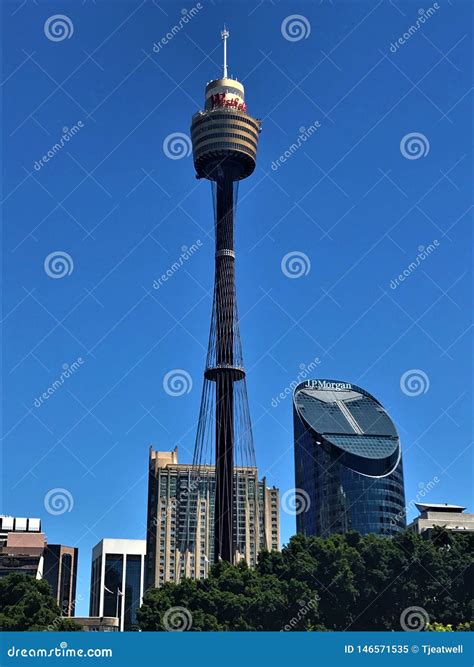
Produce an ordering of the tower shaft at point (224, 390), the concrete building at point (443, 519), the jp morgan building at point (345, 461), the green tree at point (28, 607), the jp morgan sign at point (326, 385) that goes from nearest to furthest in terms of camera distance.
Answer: the green tree at point (28, 607) < the tower shaft at point (224, 390) < the concrete building at point (443, 519) < the jp morgan building at point (345, 461) < the jp morgan sign at point (326, 385)

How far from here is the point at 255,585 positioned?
6769 cm

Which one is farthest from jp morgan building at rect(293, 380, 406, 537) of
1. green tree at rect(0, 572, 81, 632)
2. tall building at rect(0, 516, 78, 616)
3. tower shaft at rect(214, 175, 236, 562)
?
green tree at rect(0, 572, 81, 632)

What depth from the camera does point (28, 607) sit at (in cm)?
6253

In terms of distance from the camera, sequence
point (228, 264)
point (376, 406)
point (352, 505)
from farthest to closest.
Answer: point (376, 406), point (352, 505), point (228, 264)

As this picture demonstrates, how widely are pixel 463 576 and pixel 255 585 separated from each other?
16.5 metres

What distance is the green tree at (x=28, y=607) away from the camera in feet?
199

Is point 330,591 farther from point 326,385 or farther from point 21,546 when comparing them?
point 326,385

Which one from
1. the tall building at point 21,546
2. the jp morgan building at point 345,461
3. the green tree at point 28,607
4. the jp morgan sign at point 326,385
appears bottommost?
the green tree at point 28,607

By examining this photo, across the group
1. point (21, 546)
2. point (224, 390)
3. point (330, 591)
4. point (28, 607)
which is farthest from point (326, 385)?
point (28, 607)

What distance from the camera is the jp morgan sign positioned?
170250 mm

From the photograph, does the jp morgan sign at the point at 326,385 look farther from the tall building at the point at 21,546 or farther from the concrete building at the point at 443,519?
the tall building at the point at 21,546

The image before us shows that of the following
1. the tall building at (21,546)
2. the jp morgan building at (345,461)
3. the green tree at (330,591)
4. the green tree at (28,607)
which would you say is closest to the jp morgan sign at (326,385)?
the jp morgan building at (345,461)
